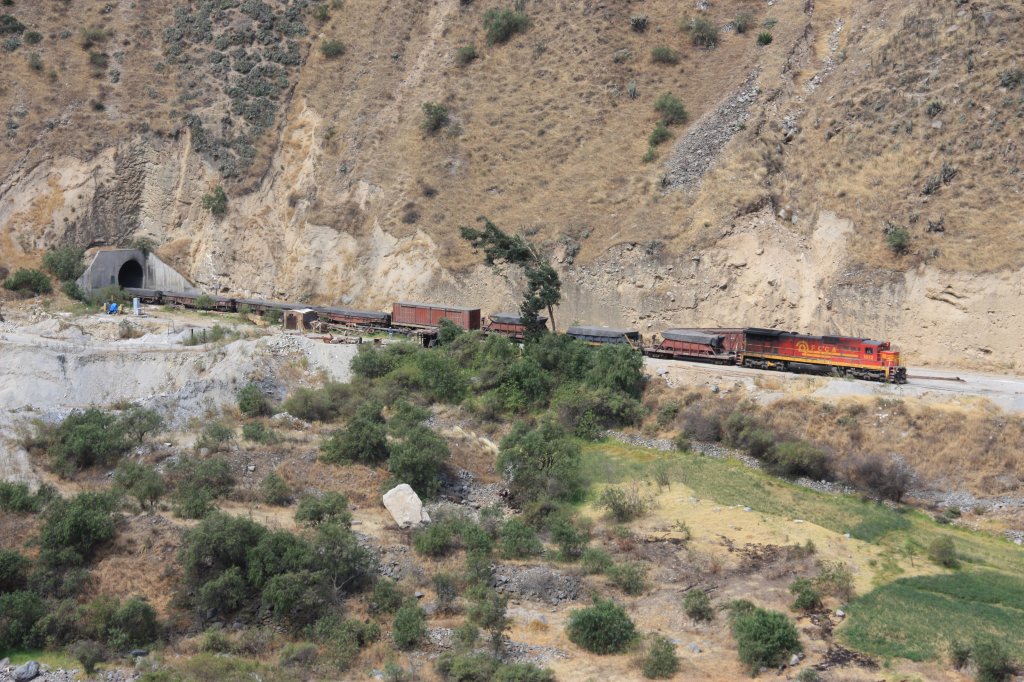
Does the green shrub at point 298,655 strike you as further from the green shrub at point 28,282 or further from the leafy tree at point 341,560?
the green shrub at point 28,282

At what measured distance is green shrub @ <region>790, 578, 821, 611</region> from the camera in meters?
25.2

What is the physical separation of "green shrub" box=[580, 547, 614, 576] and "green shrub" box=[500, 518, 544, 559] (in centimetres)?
156

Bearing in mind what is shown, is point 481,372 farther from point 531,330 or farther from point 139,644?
point 139,644

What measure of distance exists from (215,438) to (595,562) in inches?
583

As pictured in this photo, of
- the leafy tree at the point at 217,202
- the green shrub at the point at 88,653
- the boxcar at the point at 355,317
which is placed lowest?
the green shrub at the point at 88,653

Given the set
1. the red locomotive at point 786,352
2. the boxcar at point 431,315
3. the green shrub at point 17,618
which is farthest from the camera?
the boxcar at point 431,315

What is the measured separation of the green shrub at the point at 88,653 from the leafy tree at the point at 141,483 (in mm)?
6659

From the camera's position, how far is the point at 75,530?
84.3 feet

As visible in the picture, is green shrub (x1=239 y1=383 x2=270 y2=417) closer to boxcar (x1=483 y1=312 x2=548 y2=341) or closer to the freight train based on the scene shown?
the freight train

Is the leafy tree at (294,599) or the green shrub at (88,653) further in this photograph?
the leafy tree at (294,599)

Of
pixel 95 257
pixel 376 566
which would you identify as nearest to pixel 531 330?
pixel 376 566

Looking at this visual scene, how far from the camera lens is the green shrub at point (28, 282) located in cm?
5912

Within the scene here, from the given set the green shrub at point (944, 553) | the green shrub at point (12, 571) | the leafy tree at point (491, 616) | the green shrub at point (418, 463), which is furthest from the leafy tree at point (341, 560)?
the green shrub at point (944, 553)

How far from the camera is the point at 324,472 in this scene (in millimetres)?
33375
